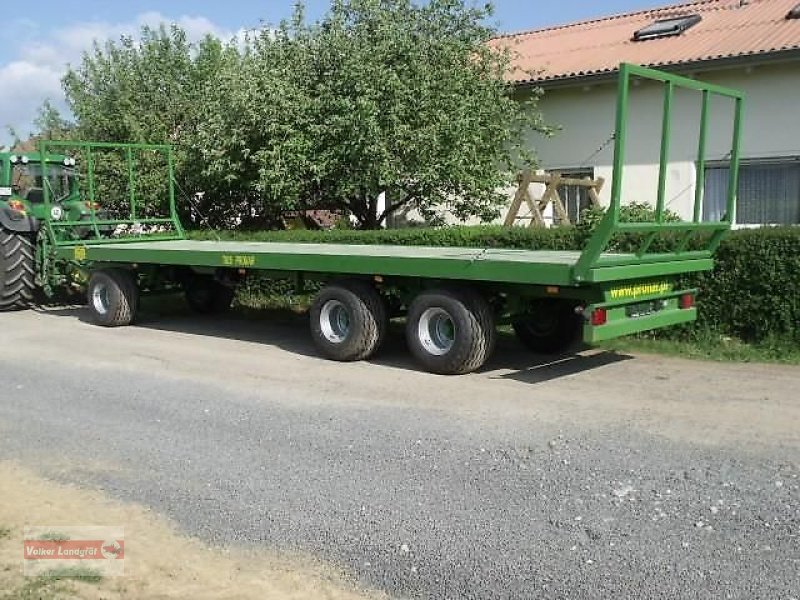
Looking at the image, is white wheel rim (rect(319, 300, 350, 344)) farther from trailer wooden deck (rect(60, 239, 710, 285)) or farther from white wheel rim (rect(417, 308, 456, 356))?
white wheel rim (rect(417, 308, 456, 356))

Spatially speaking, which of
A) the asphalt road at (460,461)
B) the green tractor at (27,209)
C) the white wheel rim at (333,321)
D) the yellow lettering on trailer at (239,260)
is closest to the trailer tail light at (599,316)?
the asphalt road at (460,461)

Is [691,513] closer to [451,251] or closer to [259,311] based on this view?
[451,251]

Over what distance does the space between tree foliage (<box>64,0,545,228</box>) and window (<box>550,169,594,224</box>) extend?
3.67 feet

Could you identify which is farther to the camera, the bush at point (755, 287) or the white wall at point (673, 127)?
the white wall at point (673, 127)

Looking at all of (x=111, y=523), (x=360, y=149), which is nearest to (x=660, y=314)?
(x=111, y=523)

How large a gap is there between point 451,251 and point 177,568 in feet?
19.9

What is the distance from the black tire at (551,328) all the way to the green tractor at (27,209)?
7877 millimetres

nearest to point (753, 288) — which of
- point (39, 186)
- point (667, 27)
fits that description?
point (667, 27)

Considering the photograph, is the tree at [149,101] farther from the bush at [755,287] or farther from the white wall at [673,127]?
the bush at [755,287]

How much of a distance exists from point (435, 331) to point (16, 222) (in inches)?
319

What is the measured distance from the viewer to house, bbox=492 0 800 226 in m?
13.6

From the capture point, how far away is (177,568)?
4.25 meters

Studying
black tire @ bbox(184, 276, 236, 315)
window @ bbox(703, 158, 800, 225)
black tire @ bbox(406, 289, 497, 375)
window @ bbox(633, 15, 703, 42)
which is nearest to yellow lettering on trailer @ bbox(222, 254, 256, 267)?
black tire @ bbox(406, 289, 497, 375)

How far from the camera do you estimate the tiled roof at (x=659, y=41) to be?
14.2 meters
